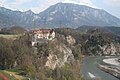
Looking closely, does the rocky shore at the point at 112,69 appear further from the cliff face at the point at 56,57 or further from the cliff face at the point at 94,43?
the cliff face at the point at 94,43

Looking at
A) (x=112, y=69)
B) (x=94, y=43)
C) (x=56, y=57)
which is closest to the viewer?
(x=56, y=57)

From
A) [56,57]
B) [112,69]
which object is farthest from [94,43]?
[56,57]

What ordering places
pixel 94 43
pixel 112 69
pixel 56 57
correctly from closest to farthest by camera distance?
1. pixel 56 57
2. pixel 112 69
3. pixel 94 43

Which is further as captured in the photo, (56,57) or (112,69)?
(112,69)

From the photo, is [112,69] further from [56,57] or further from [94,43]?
[94,43]

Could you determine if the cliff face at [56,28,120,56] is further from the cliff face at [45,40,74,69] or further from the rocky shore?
the cliff face at [45,40,74,69]

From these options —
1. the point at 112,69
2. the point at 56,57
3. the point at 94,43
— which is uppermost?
the point at 56,57

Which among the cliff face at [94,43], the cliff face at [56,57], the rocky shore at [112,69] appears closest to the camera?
the cliff face at [56,57]

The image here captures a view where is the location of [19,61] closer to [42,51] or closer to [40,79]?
[42,51]

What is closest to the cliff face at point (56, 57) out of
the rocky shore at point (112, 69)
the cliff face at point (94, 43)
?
the rocky shore at point (112, 69)

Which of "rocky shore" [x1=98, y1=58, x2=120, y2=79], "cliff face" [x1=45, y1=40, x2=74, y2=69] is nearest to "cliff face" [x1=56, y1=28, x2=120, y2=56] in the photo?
"rocky shore" [x1=98, y1=58, x2=120, y2=79]

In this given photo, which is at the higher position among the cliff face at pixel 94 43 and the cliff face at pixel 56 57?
the cliff face at pixel 56 57

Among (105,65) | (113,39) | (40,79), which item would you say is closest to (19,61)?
(40,79)
